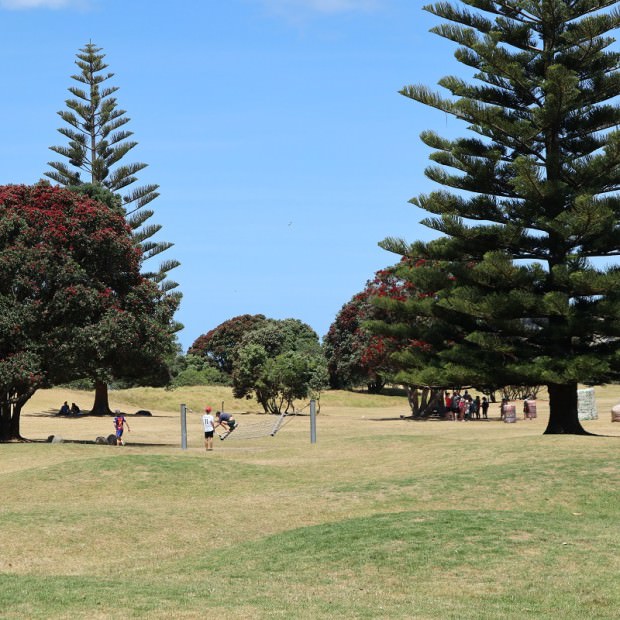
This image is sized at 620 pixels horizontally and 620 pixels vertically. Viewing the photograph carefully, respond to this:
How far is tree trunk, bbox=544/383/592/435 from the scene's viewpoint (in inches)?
1222

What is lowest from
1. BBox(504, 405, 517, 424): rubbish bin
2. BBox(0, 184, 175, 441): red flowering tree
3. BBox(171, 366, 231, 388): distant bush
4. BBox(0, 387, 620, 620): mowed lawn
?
BBox(0, 387, 620, 620): mowed lawn

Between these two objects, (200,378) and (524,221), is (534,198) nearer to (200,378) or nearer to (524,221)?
(524,221)

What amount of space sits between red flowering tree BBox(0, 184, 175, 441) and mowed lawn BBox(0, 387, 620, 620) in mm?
3406

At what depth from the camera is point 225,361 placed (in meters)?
103

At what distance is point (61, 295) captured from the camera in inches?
1268

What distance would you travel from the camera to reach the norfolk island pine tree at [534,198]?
2938 cm

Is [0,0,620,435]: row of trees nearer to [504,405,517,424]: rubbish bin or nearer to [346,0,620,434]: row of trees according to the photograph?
[346,0,620,434]: row of trees

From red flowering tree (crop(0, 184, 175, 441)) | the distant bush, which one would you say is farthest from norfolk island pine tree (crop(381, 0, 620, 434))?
the distant bush

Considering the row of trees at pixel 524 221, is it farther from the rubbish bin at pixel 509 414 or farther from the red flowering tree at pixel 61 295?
the rubbish bin at pixel 509 414

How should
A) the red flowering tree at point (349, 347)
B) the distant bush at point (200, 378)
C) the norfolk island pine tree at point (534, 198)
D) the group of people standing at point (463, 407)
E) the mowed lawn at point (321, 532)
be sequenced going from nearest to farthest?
1. the mowed lawn at point (321, 532)
2. the norfolk island pine tree at point (534, 198)
3. the group of people standing at point (463, 407)
4. the red flowering tree at point (349, 347)
5. the distant bush at point (200, 378)

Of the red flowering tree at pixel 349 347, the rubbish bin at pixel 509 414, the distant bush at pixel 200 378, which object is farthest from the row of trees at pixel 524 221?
the distant bush at pixel 200 378

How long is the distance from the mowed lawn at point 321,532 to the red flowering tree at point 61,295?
341cm

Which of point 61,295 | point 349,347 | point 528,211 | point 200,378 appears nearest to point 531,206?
point 528,211

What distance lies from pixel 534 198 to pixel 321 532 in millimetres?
17795
